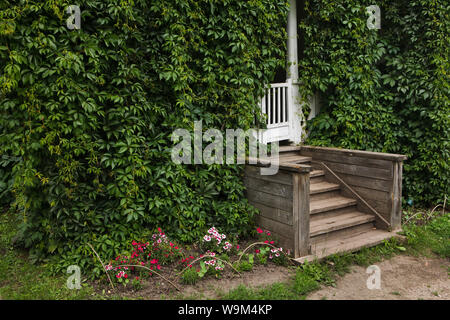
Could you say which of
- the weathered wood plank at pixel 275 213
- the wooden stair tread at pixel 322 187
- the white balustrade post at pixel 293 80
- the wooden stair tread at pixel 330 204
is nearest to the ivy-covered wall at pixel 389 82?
the white balustrade post at pixel 293 80

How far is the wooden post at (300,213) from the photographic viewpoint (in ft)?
14.0

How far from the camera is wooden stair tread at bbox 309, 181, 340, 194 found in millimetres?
5301

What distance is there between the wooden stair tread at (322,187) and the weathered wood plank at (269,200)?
842 mm

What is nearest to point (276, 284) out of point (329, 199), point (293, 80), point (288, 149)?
point (329, 199)

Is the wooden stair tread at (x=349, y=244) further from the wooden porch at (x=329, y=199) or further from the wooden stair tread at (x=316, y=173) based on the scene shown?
the wooden stair tread at (x=316, y=173)

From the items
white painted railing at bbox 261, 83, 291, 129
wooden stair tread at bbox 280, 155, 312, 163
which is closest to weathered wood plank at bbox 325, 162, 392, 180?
wooden stair tread at bbox 280, 155, 312, 163

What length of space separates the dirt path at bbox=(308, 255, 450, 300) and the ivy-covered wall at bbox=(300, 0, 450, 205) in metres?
1.96

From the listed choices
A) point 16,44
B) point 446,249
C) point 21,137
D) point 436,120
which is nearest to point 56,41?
point 16,44

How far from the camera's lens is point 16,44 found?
3.65 m

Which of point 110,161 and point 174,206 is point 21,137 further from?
point 174,206

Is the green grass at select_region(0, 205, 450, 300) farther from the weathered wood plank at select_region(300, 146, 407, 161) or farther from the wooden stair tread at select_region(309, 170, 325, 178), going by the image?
the wooden stair tread at select_region(309, 170, 325, 178)

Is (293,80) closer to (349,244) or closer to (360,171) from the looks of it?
(360,171)

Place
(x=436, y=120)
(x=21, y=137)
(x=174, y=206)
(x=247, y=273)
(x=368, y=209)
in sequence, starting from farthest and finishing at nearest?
(x=436, y=120), (x=368, y=209), (x=174, y=206), (x=247, y=273), (x=21, y=137)

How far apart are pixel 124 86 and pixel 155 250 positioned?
174 centimetres
